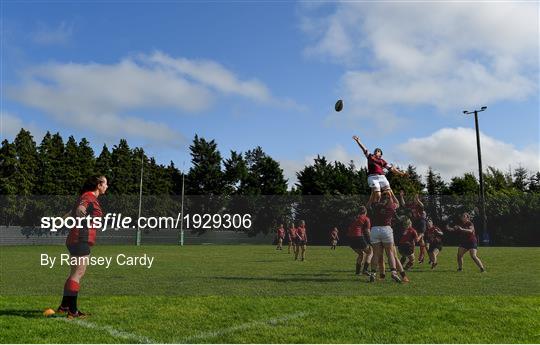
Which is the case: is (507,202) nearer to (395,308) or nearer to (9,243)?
(395,308)

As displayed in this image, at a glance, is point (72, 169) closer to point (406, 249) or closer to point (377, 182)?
point (406, 249)

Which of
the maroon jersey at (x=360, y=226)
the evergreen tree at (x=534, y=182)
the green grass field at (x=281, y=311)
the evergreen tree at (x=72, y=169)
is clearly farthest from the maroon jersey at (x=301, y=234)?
the evergreen tree at (x=534, y=182)

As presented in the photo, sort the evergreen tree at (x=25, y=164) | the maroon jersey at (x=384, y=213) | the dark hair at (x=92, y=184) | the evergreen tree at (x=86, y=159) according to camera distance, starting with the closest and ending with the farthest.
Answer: the dark hair at (x=92, y=184), the maroon jersey at (x=384, y=213), the evergreen tree at (x=25, y=164), the evergreen tree at (x=86, y=159)

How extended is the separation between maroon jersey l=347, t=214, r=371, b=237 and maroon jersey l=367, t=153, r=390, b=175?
4.28 meters

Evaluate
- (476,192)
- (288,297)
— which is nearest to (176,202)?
(476,192)

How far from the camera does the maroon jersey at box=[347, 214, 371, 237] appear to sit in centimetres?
1572

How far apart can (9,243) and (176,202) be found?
71.1ft

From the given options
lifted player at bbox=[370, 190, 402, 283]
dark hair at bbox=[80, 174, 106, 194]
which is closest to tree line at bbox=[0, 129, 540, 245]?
lifted player at bbox=[370, 190, 402, 283]

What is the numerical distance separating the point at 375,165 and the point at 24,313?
316 inches

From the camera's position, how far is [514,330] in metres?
7.15

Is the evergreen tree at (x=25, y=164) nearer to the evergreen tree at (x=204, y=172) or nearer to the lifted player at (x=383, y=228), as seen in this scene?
the evergreen tree at (x=204, y=172)

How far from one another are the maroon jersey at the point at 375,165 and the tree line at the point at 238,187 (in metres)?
29.8

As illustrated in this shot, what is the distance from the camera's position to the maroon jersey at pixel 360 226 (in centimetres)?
1572

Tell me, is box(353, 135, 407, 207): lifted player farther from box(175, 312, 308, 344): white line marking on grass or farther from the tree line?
the tree line
